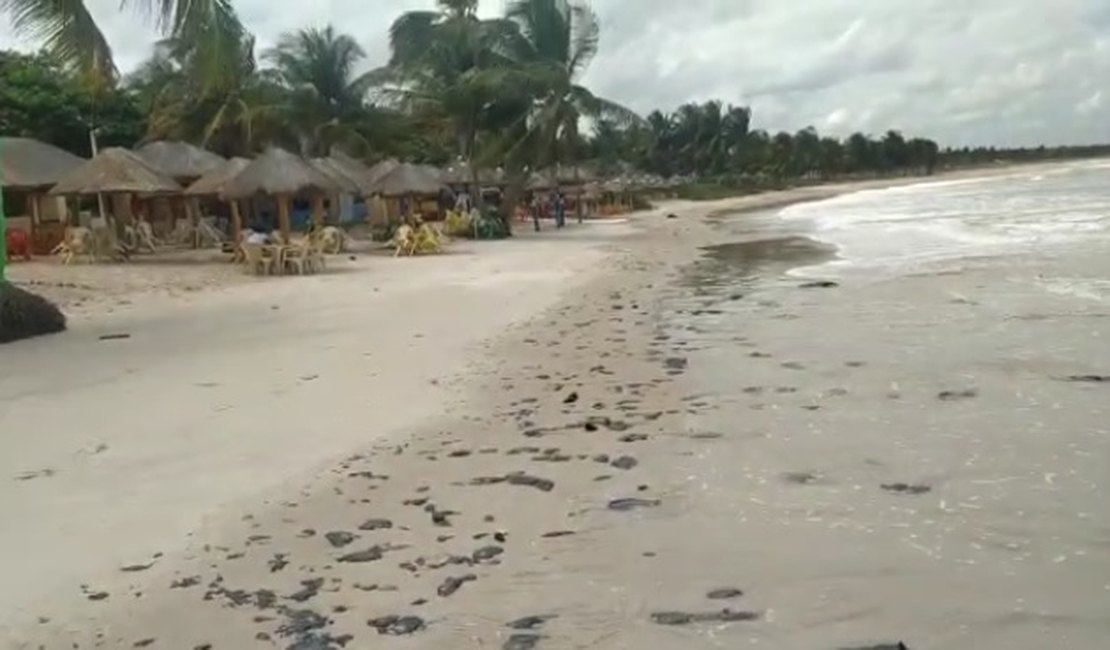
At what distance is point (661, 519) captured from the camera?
14.8ft

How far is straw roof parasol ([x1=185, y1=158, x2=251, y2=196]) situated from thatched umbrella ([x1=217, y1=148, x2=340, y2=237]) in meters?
0.97

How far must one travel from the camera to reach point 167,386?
777 centimetres

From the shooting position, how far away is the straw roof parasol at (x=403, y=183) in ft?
88.2

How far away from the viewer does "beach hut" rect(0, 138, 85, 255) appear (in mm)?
22125

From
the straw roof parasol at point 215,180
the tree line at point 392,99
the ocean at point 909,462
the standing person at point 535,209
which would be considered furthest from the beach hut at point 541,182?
the ocean at point 909,462

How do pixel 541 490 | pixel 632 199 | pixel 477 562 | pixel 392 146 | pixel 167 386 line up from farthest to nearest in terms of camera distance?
pixel 632 199, pixel 392 146, pixel 167 386, pixel 541 490, pixel 477 562

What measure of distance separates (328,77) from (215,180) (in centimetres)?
1167

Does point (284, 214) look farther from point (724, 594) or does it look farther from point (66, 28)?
point (724, 594)

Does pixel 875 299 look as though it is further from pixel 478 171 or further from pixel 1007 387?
pixel 478 171

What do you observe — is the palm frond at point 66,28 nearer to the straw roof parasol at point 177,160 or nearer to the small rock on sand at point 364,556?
the small rock on sand at point 364,556

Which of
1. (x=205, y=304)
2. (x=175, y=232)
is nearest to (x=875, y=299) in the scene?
(x=205, y=304)

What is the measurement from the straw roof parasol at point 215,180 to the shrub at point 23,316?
1104 centimetres

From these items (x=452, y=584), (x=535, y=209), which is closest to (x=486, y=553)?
(x=452, y=584)

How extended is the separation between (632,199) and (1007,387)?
52.2m
